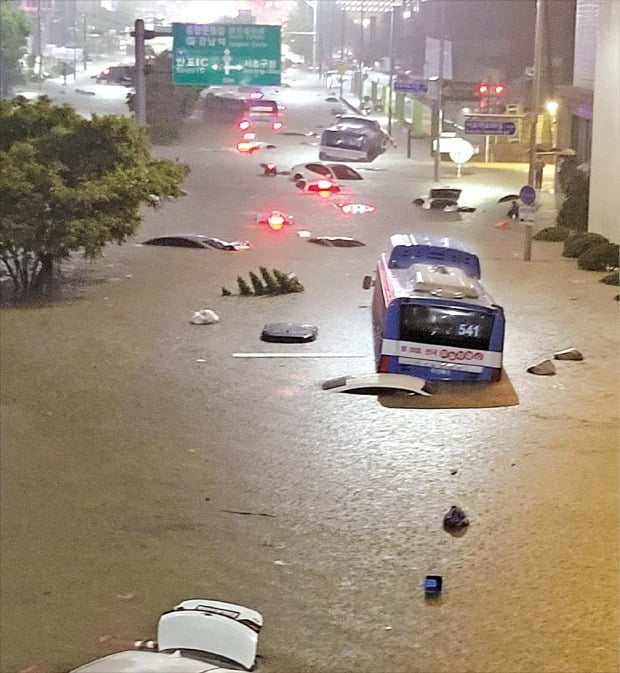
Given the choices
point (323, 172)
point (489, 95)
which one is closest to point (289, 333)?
point (323, 172)

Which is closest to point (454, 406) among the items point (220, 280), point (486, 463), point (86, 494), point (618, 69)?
point (486, 463)

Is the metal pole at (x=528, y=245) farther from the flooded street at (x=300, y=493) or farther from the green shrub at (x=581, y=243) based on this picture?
the flooded street at (x=300, y=493)

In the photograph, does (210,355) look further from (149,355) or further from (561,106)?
(561,106)

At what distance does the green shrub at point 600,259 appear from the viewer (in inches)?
857

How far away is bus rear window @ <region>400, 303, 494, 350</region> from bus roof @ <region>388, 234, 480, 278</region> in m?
2.97

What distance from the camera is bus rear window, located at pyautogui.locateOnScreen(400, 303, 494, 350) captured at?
1395 cm

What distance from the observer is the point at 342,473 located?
36.1 feet

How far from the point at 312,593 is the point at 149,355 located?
7363 millimetres

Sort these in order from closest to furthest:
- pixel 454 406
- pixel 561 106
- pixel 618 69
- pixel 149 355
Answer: pixel 454 406, pixel 149 355, pixel 618 69, pixel 561 106

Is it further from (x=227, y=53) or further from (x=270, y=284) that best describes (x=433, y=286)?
(x=227, y=53)

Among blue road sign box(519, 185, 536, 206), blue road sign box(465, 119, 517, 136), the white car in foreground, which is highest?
blue road sign box(465, 119, 517, 136)

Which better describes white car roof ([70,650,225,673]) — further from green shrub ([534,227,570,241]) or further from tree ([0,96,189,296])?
green shrub ([534,227,570,241])

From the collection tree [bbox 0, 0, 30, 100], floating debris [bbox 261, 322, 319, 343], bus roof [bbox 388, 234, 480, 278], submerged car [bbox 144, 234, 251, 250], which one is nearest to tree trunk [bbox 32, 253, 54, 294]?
submerged car [bbox 144, 234, 251, 250]

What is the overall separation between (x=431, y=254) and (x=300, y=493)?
7.61m
